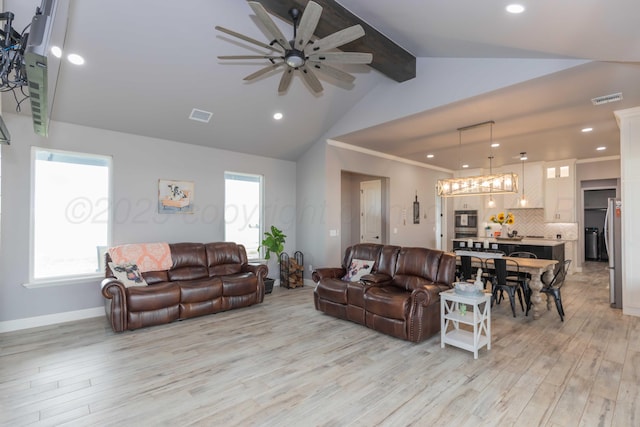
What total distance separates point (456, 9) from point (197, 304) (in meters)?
4.58

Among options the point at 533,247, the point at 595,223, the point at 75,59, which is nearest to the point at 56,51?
the point at 75,59

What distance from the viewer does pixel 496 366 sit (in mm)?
3057

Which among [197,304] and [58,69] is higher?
[58,69]

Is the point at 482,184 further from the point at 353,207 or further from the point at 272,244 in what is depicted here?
the point at 272,244

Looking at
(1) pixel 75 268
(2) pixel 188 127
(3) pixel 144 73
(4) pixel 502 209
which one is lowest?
(1) pixel 75 268

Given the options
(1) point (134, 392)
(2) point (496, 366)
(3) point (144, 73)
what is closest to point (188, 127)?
(3) point (144, 73)

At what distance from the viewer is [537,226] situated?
8.75 m

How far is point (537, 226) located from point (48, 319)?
35.0 ft

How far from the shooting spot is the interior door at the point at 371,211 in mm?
8031

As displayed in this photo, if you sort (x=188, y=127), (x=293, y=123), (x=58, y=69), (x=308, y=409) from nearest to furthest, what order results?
1. (x=308, y=409)
2. (x=58, y=69)
3. (x=188, y=127)
4. (x=293, y=123)

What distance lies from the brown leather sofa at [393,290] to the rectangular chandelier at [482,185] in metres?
1.88

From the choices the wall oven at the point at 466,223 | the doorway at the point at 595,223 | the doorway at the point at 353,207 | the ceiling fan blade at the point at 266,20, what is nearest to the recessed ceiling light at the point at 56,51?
the ceiling fan blade at the point at 266,20

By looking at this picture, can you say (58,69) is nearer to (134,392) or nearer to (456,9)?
(134,392)

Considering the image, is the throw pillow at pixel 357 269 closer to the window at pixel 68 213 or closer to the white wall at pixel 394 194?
the white wall at pixel 394 194
